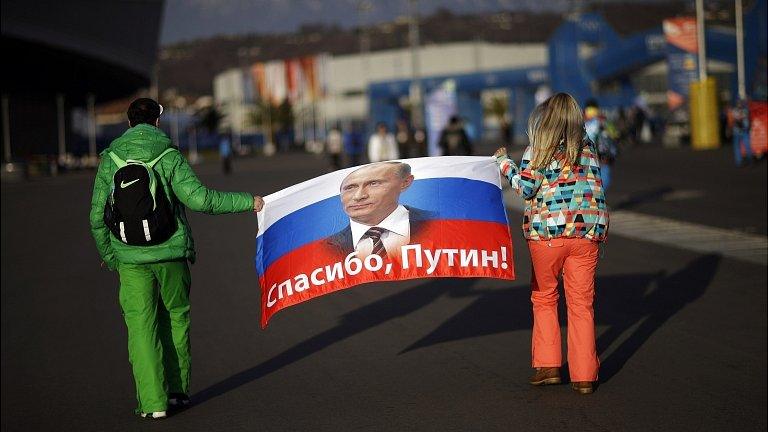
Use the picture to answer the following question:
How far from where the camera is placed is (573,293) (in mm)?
6922

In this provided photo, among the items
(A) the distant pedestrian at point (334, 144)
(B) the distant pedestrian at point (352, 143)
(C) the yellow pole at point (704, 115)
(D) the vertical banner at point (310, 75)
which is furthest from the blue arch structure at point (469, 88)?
(B) the distant pedestrian at point (352, 143)

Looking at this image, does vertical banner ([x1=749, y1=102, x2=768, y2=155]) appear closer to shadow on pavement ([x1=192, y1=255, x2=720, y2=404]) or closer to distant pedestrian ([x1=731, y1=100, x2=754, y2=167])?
distant pedestrian ([x1=731, y1=100, x2=754, y2=167])

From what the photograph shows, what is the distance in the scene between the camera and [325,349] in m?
9.19

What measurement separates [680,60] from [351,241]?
4298cm

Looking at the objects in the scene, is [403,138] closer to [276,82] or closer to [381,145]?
[381,145]

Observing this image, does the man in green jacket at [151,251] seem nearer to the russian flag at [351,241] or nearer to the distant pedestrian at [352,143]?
the russian flag at [351,241]

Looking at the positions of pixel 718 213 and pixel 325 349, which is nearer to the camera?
pixel 325 349

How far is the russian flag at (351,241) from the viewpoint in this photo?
7.27 meters

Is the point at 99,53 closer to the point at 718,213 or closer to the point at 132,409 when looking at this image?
the point at 718,213

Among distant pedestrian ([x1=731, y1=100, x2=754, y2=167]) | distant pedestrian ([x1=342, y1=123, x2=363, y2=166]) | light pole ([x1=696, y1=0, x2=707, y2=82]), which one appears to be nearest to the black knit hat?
distant pedestrian ([x1=731, y1=100, x2=754, y2=167])

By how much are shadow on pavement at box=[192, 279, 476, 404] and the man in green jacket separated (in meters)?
0.85

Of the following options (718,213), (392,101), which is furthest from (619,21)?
(718,213)

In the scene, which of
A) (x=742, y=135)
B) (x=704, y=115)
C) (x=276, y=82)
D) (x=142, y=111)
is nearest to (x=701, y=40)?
(x=704, y=115)

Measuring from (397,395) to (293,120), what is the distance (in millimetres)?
120554
